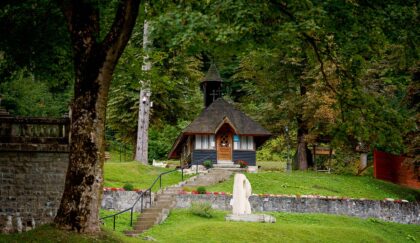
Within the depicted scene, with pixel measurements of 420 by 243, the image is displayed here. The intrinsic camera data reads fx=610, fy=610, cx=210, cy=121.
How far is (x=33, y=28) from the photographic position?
1847cm

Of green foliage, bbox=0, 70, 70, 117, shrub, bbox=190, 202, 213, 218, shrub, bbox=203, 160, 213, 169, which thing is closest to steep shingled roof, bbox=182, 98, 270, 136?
shrub, bbox=203, 160, 213, 169

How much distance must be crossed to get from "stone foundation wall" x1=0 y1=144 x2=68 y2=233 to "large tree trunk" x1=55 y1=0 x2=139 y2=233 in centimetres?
513

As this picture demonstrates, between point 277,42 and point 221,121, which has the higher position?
point 221,121

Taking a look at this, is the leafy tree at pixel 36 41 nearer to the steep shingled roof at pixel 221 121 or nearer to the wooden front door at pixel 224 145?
the steep shingled roof at pixel 221 121

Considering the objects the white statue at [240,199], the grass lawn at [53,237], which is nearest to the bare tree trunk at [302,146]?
the white statue at [240,199]

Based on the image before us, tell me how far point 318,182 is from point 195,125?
9.21 m

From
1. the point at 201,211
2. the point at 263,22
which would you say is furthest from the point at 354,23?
the point at 201,211

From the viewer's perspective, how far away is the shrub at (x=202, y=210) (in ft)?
81.9

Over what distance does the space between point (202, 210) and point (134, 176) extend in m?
9.41

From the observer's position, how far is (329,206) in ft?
92.8

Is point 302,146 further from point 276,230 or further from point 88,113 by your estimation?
point 88,113

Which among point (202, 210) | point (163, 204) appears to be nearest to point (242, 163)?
point (163, 204)

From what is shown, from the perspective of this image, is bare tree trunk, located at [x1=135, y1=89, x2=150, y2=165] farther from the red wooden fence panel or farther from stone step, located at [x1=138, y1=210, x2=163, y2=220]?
the red wooden fence panel

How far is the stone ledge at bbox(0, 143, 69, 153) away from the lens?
18.7m
